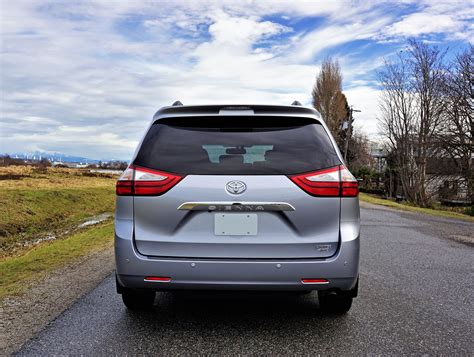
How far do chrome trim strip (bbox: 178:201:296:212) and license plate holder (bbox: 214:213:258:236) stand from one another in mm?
38

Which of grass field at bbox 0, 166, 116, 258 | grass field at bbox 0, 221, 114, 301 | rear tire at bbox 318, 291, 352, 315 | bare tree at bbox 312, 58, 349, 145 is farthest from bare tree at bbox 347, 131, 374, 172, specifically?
rear tire at bbox 318, 291, 352, 315

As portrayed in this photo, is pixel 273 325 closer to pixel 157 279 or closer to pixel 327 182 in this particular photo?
pixel 157 279

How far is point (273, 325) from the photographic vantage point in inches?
134

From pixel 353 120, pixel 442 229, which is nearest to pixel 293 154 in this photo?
pixel 442 229

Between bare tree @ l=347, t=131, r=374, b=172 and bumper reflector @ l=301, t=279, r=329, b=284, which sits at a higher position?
bare tree @ l=347, t=131, r=374, b=172

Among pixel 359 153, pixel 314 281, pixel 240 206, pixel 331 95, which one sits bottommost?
pixel 314 281

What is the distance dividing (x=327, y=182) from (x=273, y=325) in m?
1.30

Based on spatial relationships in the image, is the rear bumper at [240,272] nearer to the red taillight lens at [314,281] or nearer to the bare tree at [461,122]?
the red taillight lens at [314,281]

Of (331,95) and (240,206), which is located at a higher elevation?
(331,95)

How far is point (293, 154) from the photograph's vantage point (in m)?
2.98

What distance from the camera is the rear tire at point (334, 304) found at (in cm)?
352

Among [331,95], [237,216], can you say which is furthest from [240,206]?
[331,95]

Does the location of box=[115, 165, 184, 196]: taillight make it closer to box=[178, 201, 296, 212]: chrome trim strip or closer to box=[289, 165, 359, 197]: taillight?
box=[178, 201, 296, 212]: chrome trim strip

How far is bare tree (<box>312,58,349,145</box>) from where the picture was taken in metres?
51.5
